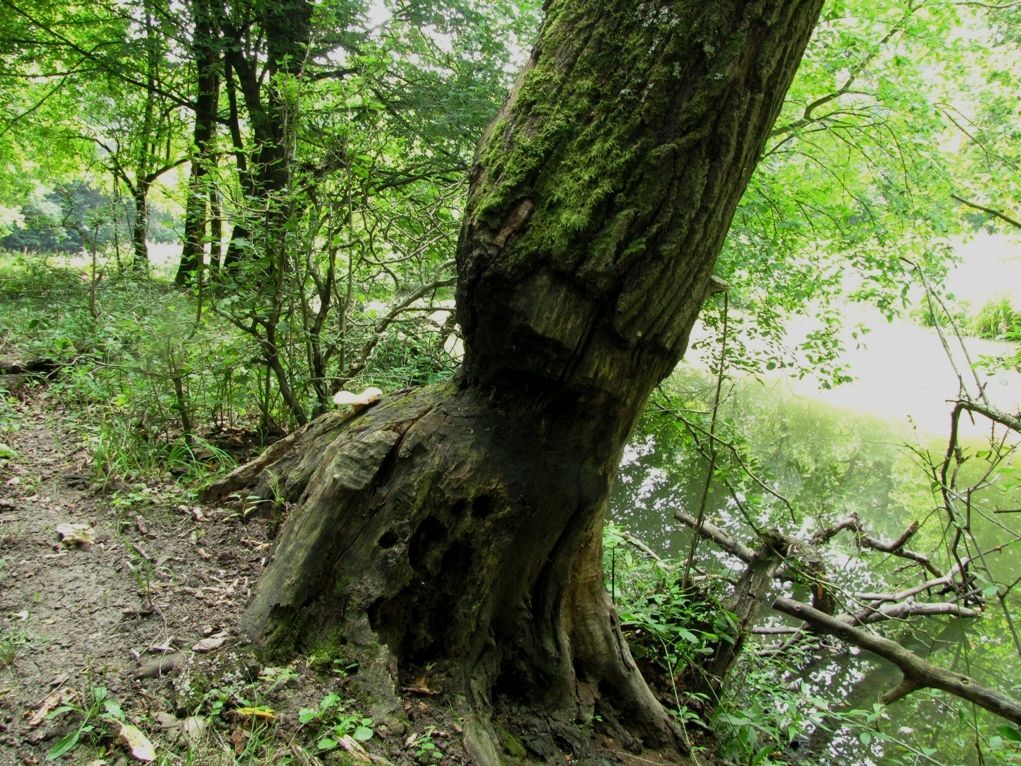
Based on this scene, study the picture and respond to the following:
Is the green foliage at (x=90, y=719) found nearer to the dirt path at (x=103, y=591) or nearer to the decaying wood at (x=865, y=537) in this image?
the dirt path at (x=103, y=591)

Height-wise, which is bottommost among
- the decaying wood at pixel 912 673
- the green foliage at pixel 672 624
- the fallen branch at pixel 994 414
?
the green foliage at pixel 672 624

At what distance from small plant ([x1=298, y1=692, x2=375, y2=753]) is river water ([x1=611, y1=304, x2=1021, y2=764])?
6.36ft

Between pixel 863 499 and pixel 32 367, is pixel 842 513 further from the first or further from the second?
pixel 32 367

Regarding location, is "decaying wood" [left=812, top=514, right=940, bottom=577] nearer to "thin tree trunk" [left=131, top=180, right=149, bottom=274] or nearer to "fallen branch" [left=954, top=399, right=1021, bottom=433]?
"fallen branch" [left=954, top=399, right=1021, bottom=433]

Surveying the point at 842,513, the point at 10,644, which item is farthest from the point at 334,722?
the point at 842,513

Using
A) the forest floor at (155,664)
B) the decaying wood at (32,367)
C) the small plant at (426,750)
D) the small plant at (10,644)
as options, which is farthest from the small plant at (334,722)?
the decaying wood at (32,367)

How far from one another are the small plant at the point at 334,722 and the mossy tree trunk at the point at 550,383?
0.19 meters

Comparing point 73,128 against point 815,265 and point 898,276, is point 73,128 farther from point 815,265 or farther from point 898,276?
point 898,276

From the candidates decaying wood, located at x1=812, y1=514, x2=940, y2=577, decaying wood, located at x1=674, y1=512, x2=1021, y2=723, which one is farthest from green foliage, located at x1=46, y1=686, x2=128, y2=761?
decaying wood, located at x1=812, y1=514, x2=940, y2=577

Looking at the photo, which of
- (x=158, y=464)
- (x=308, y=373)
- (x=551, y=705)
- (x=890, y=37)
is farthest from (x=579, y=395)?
(x=890, y=37)

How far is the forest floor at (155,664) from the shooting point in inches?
60.6

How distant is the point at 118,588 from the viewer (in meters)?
2.11

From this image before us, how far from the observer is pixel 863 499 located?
326 inches

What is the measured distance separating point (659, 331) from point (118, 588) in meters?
2.03
